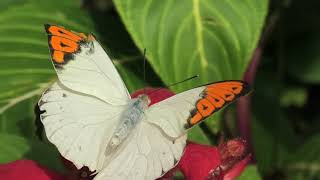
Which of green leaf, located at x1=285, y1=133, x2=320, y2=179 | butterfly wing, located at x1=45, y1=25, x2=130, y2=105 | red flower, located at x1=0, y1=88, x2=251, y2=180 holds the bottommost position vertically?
green leaf, located at x1=285, y1=133, x2=320, y2=179

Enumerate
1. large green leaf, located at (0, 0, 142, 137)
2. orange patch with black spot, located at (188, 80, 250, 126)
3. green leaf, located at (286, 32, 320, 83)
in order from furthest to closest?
green leaf, located at (286, 32, 320, 83) < large green leaf, located at (0, 0, 142, 137) < orange patch with black spot, located at (188, 80, 250, 126)

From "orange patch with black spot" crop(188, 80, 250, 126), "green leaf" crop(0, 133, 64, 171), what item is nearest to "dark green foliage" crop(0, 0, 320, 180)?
"green leaf" crop(0, 133, 64, 171)

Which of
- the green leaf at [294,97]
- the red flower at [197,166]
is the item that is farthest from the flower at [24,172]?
the green leaf at [294,97]

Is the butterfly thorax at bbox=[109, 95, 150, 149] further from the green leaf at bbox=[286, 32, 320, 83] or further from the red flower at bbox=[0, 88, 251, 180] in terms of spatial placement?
the green leaf at bbox=[286, 32, 320, 83]

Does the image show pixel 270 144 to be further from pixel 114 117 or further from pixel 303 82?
pixel 114 117

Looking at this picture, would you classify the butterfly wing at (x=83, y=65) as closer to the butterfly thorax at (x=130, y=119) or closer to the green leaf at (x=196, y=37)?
the butterfly thorax at (x=130, y=119)

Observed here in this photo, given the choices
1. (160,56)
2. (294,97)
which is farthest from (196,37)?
(294,97)

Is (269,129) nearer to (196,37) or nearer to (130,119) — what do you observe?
(196,37)
